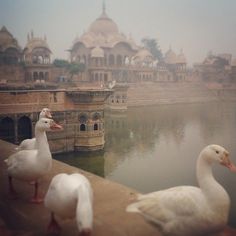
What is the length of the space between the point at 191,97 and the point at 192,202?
78.1 feet

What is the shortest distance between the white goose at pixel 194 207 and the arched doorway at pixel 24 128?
21.5ft

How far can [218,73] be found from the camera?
2292 cm

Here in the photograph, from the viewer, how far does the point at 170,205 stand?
2.12 metres

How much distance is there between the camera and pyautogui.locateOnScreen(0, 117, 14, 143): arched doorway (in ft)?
26.3

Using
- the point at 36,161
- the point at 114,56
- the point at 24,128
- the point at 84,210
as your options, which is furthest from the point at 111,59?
the point at 84,210

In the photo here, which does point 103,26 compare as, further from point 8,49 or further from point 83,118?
point 83,118

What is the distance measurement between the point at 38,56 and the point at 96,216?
1925 cm

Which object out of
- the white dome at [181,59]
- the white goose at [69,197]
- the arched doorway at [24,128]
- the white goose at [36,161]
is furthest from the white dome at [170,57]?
the white goose at [69,197]

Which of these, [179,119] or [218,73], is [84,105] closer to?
[179,119]

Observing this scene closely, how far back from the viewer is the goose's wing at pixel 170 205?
2088 mm

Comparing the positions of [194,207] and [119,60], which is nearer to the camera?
[194,207]

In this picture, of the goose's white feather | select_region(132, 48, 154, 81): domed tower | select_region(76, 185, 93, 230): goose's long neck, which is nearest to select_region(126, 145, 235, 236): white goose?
select_region(76, 185, 93, 230): goose's long neck

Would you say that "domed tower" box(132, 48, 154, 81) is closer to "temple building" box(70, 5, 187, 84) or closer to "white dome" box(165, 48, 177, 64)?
"temple building" box(70, 5, 187, 84)

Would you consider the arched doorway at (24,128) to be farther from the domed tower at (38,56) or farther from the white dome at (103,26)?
the white dome at (103,26)
